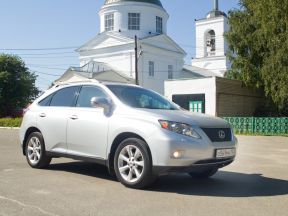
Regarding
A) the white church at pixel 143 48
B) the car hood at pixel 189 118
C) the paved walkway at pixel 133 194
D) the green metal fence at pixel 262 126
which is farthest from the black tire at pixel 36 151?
the white church at pixel 143 48

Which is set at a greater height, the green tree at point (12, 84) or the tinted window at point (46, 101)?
the green tree at point (12, 84)

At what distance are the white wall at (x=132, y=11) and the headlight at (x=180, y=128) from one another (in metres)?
44.6

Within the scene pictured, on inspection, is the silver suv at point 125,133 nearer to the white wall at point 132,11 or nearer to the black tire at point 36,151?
the black tire at point 36,151

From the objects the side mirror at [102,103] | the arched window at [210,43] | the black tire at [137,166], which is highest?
the arched window at [210,43]

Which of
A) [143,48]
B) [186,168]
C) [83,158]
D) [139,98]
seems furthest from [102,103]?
[143,48]

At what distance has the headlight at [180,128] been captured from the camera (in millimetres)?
6629

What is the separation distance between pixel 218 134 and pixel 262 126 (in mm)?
19371

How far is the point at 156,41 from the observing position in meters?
51.2

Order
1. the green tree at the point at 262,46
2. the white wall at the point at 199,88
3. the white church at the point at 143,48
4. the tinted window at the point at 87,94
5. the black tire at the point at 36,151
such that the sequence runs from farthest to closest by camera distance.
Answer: the white church at the point at 143,48 < the white wall at the point at 199,88 < the green tree at the point at 262,46 < the black tire at the point at 36,151 < the tinted window at the point at 87,94

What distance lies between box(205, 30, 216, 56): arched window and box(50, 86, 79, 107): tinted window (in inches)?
1871

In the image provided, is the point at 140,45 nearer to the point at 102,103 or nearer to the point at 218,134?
the point at 102,103

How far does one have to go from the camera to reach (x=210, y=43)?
55.5 metres

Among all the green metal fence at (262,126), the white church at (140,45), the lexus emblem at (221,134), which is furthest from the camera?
the white church at (140,45)

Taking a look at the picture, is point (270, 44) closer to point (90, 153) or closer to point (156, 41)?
point (90, 153)
